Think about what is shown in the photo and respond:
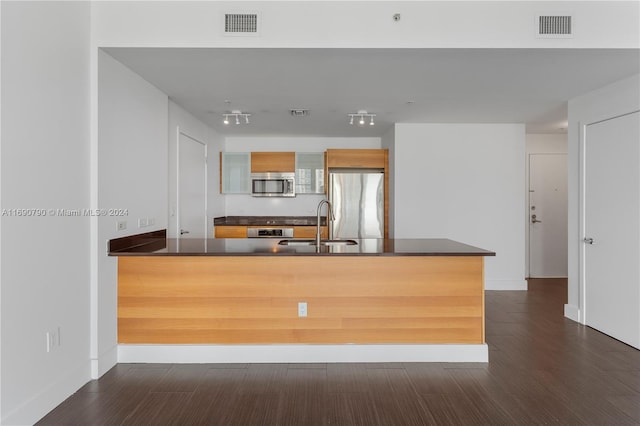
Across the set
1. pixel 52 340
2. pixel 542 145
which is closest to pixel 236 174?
pixel 52 340

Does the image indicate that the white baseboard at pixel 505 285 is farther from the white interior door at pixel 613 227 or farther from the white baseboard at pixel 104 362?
the white baseboard at pixel 104 362

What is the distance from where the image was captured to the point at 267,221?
6.34 m

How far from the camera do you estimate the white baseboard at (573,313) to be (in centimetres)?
415

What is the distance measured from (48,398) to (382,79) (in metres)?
3.29

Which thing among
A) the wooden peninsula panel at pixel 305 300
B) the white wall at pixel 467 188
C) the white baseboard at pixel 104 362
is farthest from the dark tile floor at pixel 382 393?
the white wall at pixel 467 188

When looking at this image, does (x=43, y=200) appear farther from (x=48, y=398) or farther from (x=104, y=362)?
(x=104, y=362)

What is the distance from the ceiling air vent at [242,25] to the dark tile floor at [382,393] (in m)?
2.41

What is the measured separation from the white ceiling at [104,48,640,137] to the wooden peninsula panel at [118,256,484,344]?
1.50 metres

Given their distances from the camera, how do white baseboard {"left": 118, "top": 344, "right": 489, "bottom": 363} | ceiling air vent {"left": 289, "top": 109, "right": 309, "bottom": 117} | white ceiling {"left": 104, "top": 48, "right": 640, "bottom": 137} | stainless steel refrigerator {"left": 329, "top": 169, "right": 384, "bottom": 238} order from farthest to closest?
stainless steel refrigerator {"left": 329, "top": 169, "right": 384, "bottom": 238}, ceiling air vent {"left": 289, "top": 109, "right": 309, "bottom": 117}, white baseboard {"left": 118, "top": 344, "right": 489, "bottom": 363}, white ceiling {"left": 104, "top": 48, "right": 640, "bottom": 137}

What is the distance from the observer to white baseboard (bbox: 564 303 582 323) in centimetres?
415

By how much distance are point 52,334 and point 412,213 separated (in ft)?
13.8

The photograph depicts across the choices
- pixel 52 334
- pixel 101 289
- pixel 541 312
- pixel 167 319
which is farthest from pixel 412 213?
pixel 52 334

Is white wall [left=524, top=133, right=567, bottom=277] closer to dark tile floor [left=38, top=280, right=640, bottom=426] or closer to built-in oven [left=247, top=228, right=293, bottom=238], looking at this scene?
dark tile floor [left=38, top=280, right=640, bottom=426]

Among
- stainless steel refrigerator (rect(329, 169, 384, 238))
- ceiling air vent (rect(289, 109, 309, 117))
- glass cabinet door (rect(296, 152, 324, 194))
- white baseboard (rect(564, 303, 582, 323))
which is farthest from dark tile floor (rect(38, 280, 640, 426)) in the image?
glass cabinet door (rect(296, 152, 324, 194))
